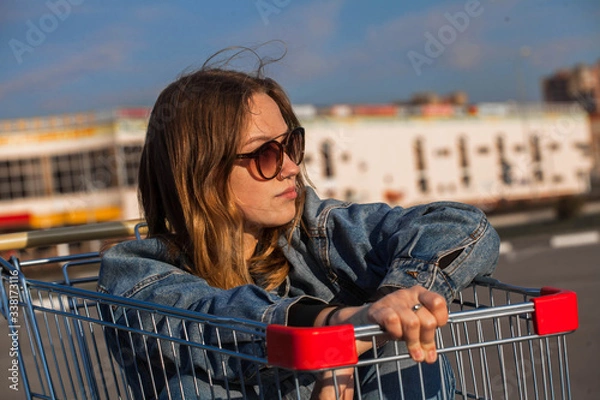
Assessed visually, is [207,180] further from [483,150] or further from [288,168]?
[483,150]

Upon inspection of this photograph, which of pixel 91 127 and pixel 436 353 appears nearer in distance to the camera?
pixel 436 353

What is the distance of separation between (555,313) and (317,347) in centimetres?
47

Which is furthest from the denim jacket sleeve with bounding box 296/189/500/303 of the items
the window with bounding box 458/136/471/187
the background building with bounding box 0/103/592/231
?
the window with bounding box 458/136/471/187

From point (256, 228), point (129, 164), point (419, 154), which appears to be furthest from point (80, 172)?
point (256, 228)

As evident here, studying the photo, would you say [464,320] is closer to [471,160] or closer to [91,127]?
[91,127]

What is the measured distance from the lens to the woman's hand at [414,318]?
4.53 feet

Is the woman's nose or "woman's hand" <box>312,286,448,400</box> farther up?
the woman's nose

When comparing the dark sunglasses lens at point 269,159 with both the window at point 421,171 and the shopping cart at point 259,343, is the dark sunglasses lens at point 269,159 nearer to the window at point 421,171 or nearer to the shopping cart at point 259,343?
the shopping cart at point 259,343

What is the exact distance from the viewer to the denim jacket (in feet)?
5.78

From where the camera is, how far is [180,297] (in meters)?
1.80

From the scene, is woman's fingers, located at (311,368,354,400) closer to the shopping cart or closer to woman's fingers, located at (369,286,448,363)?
the shopping cart

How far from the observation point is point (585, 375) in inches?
177

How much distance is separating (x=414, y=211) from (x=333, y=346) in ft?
2.26

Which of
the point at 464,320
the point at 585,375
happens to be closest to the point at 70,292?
the point at 464,320
